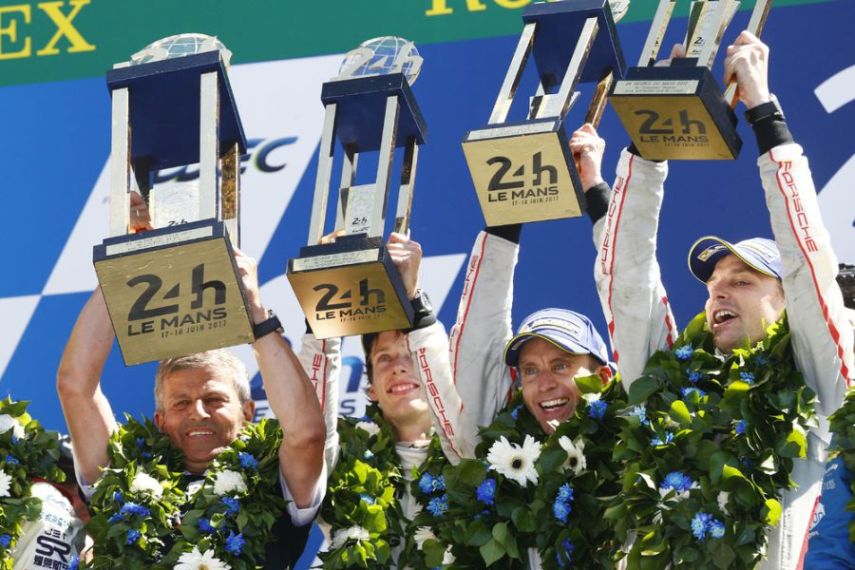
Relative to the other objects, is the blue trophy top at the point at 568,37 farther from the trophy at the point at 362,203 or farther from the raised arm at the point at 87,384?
the raised arm at the point at 87,384

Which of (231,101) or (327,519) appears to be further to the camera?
(327,519)

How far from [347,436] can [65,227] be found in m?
1.50

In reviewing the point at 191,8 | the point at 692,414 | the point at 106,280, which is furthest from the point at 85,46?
the point at 692,414

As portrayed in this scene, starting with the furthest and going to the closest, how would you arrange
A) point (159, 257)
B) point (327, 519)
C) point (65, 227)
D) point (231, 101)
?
point (65, 227), point (327, 519), point (231, 101), point (159, 257)

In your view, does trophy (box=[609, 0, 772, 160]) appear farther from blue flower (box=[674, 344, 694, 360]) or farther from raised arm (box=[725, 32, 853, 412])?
blue flower (box=[674, 344, 694, 360])

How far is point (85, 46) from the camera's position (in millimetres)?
5246

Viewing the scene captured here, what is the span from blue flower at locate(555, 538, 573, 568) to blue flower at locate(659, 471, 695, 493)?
0.99 feet

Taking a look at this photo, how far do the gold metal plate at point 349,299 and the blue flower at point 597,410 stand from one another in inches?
18.2

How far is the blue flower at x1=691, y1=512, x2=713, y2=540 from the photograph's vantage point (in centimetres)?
320

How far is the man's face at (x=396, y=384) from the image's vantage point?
4062mm

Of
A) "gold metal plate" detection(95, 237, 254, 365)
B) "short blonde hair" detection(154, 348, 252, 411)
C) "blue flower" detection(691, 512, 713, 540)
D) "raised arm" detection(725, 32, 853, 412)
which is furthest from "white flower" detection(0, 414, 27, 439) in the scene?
"raised arm" detection(725, 32, 853, 412)

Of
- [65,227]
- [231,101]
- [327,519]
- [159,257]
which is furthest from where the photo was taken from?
[65,227]

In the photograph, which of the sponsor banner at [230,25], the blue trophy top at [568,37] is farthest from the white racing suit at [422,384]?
the sponsor banner at [230,25]

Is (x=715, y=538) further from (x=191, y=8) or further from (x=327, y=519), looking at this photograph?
(x=191, y=8)
